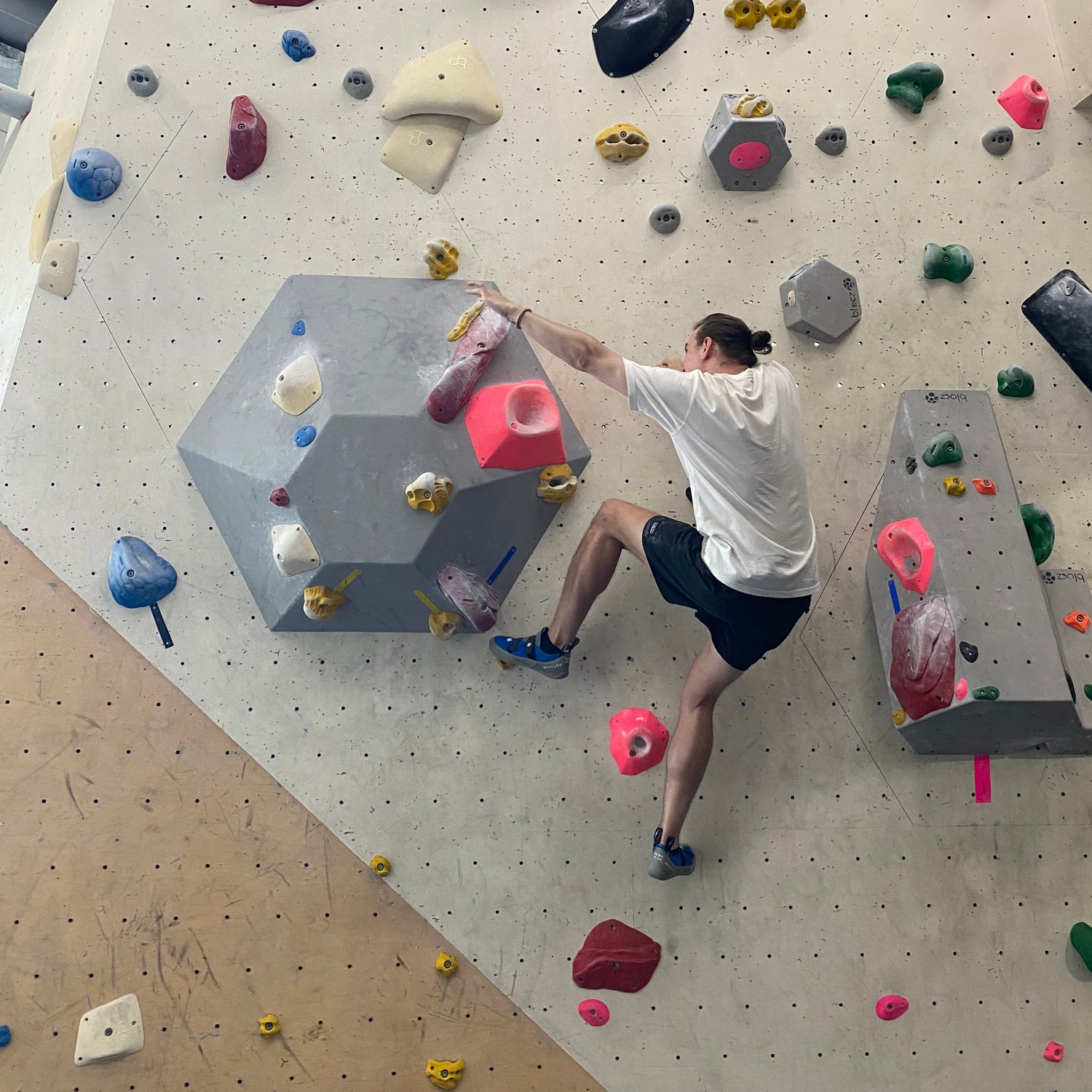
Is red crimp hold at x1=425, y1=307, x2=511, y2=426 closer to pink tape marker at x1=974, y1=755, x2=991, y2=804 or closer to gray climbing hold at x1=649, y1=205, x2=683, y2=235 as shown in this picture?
gray climbing hold at x1=649, y1=205, x2=683, y2=235

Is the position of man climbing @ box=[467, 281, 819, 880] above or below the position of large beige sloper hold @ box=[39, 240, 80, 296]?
below

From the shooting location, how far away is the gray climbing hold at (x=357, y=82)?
2.46 metres

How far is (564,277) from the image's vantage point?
2467mm

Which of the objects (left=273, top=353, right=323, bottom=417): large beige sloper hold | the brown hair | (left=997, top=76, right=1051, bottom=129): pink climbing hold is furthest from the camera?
(left=997, top=76, right=1051, bottom=129): pink climbing hold

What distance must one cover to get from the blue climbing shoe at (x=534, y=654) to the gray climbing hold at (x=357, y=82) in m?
1.61

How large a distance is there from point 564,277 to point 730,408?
0.89 m

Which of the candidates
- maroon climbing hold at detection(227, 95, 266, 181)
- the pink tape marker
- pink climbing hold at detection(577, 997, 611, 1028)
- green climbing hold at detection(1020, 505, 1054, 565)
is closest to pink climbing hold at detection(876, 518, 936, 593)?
green climbing hold at detection(1020, 505, 1054, 565)

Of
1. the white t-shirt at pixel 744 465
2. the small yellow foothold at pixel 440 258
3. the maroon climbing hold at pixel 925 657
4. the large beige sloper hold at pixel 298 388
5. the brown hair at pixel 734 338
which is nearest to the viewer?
the white t-shirt at pixel 744 465

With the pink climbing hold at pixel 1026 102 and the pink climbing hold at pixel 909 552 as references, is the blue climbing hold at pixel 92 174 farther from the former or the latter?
the pink climbing hold at pixel 1026 102

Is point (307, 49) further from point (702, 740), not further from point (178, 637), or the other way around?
point (702, 740)

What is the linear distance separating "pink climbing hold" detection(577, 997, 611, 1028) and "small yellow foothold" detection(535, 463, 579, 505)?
1322 mm

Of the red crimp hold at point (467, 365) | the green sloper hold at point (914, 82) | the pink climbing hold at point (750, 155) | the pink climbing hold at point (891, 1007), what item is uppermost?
the green sloper hold at point (914, 82)

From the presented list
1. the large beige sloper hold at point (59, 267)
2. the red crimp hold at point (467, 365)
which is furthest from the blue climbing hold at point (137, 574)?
the red crimp hold at point (467, 365)

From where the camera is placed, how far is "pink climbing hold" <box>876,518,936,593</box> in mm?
2193
